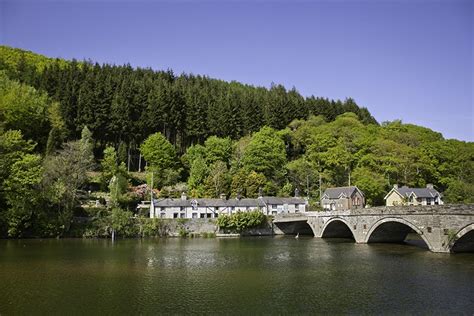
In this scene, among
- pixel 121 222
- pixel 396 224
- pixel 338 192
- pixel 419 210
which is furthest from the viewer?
pixel 338 192

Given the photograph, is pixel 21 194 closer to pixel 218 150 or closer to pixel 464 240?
pixel 218 150

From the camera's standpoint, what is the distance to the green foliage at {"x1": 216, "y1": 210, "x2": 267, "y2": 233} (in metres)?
76.9

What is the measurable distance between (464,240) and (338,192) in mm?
40266

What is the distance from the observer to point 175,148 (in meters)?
100

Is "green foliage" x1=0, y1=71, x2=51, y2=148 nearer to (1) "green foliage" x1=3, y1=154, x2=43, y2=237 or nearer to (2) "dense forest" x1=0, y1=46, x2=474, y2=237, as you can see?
(2) "dense forest" x1=0, y1=46, x2=474, y2=237

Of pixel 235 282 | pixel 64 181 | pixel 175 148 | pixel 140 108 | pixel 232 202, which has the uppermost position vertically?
pixel 140 108

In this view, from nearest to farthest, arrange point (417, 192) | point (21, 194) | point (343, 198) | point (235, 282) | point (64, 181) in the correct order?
1. point (235, 282)
2. point (21, 194)
3. point (64, 181)
4. point (343, 198)
5. point (417, 192)

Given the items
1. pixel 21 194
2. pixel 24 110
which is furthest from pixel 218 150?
pixel 21 194

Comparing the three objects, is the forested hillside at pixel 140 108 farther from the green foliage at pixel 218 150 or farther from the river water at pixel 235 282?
the river water at pixel 235 282

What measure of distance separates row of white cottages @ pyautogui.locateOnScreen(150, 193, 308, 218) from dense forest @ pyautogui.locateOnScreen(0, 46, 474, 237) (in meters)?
3.70

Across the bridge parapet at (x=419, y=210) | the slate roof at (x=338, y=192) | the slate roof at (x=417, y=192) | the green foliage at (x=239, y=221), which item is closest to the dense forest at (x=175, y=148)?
the slate roof at (x=417, y=192)

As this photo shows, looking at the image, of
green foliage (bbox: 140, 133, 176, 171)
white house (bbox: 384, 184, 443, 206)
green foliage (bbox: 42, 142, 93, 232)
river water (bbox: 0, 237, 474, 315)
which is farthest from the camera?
green foliage (bbox: 140, 133, 176, 171)

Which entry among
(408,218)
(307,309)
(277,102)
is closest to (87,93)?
(277,102)

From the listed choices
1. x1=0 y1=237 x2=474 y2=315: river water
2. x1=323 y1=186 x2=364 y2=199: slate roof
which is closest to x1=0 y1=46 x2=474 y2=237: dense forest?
x1=323 y1=186 x2=364 y2=199: slate roof
